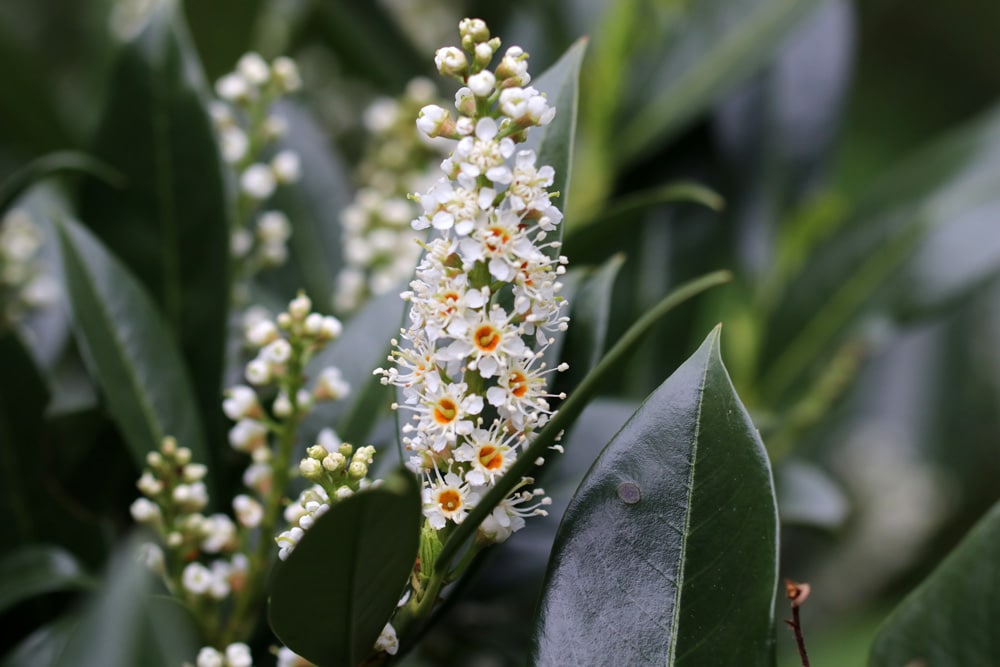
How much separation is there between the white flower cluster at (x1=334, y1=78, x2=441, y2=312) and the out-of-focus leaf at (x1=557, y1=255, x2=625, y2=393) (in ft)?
1.14

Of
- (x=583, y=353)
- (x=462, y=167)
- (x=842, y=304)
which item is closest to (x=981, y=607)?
(x=583, y=353)

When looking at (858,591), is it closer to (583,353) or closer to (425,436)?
(583,353)

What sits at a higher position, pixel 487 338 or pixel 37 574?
pixel 487 338

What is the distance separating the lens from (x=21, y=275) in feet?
3.68

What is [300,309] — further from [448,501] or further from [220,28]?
[220,28]

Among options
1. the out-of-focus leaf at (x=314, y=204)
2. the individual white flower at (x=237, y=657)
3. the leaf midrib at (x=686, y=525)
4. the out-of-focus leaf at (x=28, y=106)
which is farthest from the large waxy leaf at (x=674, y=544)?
the out-of-focus leaf at (x=28, y=106)

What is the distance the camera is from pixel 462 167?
1.84 feet

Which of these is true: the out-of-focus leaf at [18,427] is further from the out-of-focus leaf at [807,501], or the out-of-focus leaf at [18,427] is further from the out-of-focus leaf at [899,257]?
the out-of-focus leaf at [899,257]

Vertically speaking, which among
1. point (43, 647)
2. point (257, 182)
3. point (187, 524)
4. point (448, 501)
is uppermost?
point (257, 182)

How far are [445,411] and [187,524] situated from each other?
0.95ft

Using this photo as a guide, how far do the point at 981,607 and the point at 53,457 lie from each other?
2.57 ft

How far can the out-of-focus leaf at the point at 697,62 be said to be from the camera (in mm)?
1304

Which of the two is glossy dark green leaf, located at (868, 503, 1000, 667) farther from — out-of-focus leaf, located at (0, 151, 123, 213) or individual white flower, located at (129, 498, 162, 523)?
out-of-focus leaf, located at (0, 151, 123, 213)

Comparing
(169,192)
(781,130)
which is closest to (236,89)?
(169,192)
